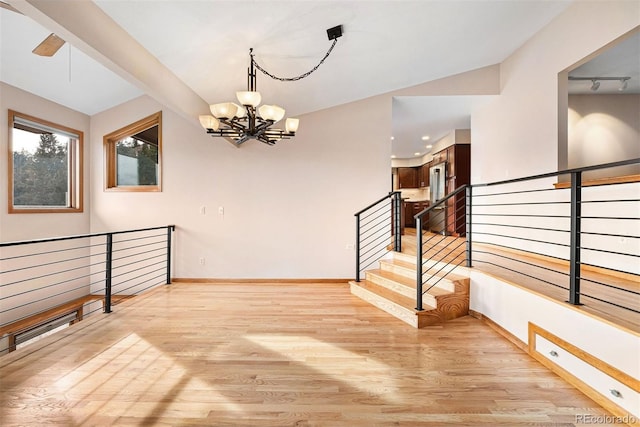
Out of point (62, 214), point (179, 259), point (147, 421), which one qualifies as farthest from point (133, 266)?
point (147, 421)

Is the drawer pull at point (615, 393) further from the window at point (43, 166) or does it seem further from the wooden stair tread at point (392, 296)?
the window at point (43, 166)

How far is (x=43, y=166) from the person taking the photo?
4273mm

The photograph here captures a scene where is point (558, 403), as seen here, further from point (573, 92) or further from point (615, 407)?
point (573, 92)

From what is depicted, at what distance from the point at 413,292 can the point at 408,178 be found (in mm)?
6500

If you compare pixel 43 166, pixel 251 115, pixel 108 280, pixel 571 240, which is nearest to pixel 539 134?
pixel 571 240

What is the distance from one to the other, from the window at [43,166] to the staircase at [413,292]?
15.7 ft

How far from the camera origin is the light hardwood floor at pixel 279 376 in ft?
5.52

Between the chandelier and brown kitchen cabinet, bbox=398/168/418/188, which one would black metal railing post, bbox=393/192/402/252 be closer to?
the chandelier

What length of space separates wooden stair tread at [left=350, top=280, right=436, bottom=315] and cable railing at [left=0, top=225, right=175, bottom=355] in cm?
320

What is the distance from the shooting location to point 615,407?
1658mm

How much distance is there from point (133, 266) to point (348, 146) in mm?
4219

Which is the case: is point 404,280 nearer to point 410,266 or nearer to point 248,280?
point 410,266

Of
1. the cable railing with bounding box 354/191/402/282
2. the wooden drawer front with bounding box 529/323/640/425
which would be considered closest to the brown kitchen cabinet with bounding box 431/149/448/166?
the cable railing with bounding box 354/191/402/282

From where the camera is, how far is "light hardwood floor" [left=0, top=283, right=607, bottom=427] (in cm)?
168
